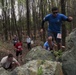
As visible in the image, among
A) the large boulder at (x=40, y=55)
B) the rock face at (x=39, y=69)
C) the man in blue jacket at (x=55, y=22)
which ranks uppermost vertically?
the man in blue jacket at (x=55, y=22)

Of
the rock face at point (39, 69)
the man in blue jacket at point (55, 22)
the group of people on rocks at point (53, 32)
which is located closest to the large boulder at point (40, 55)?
the group of people on rocks at point (53, 32)

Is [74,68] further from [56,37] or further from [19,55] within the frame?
[19,55]

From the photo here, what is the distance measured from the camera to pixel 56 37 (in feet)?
34.1

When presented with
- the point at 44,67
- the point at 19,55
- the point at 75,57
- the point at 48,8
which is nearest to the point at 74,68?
the point at 75,57

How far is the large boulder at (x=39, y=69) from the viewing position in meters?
7.41

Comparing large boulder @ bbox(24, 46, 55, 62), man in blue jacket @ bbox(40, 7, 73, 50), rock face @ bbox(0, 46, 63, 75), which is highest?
man in blue jacket @ bbox(40, 7, 73, 50)

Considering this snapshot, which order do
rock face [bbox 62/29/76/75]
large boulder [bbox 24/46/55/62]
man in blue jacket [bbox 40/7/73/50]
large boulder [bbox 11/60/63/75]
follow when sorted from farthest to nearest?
man in blue jacket [bbox 40/7/73/50]
large boulder [bbox 24/46/55/62]
rock face [bbox 62/29/76/75]
large boulder [bbox 11/60/63/75]

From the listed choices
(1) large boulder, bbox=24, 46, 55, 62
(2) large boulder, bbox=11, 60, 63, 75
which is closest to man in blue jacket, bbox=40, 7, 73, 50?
(1) large boulder, bbox=24, 46, 55, 62

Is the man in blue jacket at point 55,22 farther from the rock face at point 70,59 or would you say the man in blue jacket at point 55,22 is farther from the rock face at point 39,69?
the rock face at point 39,69

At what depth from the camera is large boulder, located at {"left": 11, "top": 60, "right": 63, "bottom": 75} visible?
741cm

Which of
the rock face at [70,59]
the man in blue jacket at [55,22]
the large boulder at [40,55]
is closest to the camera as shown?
the rock face at [70,59]

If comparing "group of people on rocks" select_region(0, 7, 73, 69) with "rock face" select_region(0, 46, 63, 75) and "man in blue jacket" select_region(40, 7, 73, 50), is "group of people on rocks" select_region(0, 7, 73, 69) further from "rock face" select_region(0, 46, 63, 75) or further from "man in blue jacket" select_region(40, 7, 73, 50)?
"rock face" select_region(0, 46, 63, 75)

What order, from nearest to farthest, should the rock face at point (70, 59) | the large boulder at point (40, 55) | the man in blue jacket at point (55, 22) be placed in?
1. the rock face at point (70, 59)
2. the large boulder at point (40, 55)
3. the man in blue jacket at point (55, 22)

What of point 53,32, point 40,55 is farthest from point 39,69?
point 53,32
